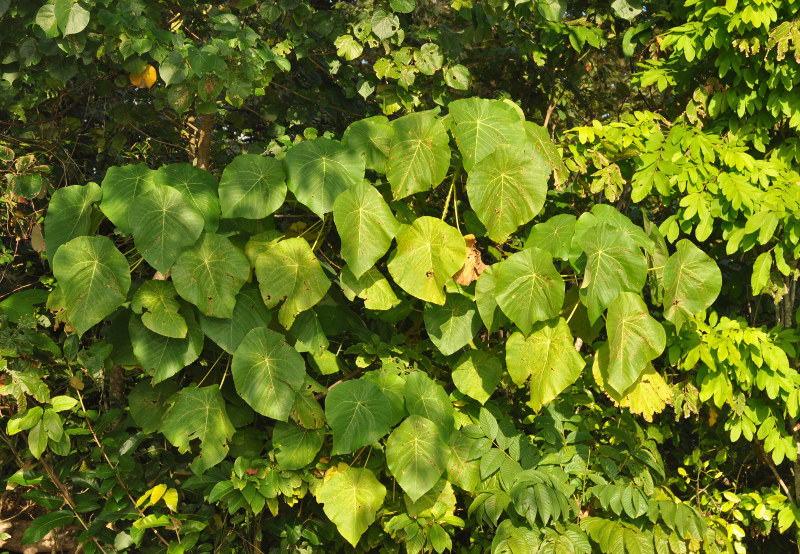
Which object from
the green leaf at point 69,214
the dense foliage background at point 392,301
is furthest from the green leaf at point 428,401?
the green leaf at point 69,214

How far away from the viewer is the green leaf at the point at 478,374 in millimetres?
2264

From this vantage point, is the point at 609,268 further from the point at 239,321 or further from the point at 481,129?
the point at 239,321

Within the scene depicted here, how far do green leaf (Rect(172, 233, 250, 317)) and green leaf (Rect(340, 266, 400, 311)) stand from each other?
0.98 ft

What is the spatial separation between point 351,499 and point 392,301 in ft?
1.95

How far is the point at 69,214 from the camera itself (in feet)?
6.73

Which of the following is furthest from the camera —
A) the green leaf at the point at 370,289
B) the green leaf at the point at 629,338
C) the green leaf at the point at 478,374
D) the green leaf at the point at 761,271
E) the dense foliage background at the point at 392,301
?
the green leaf at the point at 761,271

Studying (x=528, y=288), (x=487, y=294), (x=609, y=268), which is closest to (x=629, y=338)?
(x=609, y=268)

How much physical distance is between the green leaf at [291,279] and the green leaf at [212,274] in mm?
74

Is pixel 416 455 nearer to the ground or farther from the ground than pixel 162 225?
nearer to the ground

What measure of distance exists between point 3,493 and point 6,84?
→ 4.78 feet

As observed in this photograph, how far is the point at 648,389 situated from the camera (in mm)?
2227

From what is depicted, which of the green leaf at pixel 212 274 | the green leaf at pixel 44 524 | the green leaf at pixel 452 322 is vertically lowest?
the green leaf at pixel 44 524

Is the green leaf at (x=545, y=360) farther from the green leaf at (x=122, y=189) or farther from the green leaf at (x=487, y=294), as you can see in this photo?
the green leaf at (x=122, y=189)

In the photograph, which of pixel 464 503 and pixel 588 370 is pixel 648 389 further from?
pixel 464 503
